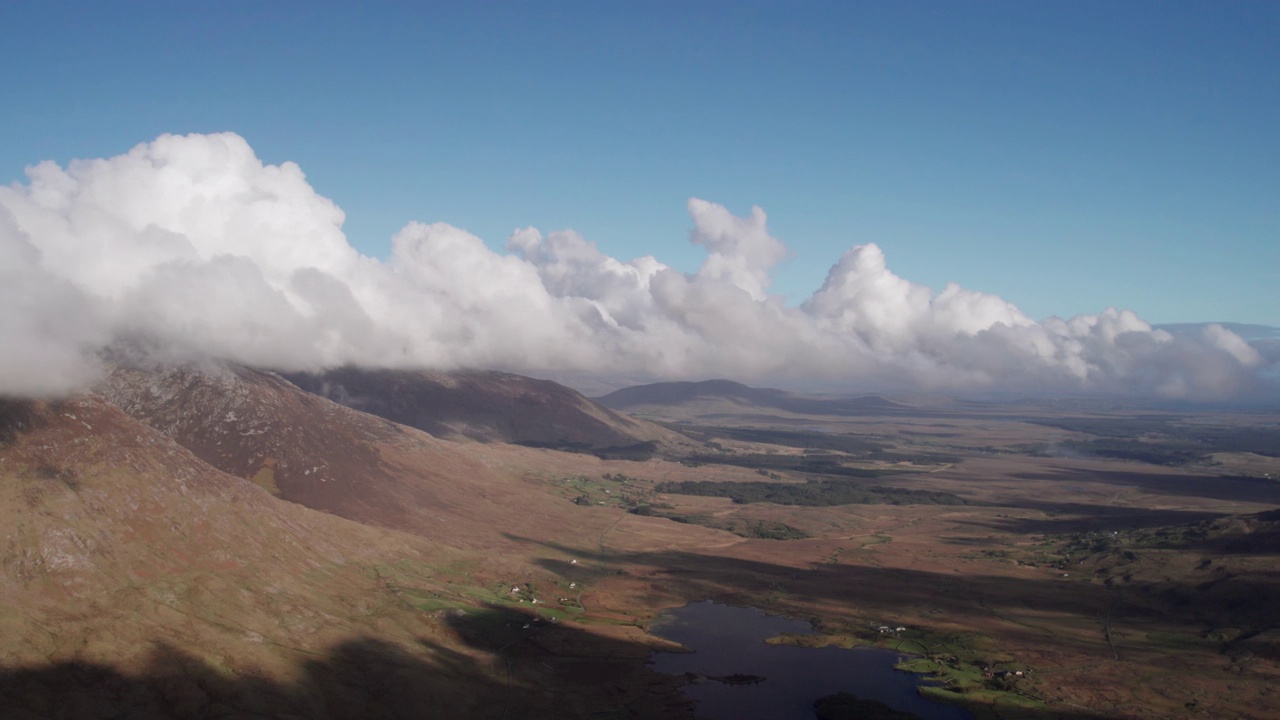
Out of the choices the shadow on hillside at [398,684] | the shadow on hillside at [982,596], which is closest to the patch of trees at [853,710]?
the shadow on hillside at [398,684]

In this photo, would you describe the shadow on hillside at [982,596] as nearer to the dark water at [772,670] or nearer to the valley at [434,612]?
the valley at [434,612]

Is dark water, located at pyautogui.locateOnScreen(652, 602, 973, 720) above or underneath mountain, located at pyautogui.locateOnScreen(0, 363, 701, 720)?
underneath

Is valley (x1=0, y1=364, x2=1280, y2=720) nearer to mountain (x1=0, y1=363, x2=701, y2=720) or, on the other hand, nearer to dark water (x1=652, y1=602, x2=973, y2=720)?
mountain (x1=0, y1=363, x2=701, y2=720)

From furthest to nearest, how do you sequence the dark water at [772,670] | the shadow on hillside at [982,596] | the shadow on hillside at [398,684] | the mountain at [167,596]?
1. the shadow on hillside at [982,596]
2. the dark water at [772,670]
3. the mountain at [167,596]
4. the shadow on hillside at [398,684]

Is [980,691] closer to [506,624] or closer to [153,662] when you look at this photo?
[506,624]

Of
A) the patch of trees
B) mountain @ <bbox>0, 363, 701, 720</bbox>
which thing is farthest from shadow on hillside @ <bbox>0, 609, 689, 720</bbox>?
the patch of trees

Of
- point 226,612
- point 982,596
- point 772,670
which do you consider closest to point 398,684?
point 226,612

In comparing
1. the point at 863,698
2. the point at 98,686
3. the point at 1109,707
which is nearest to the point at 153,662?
the point at 98,686
